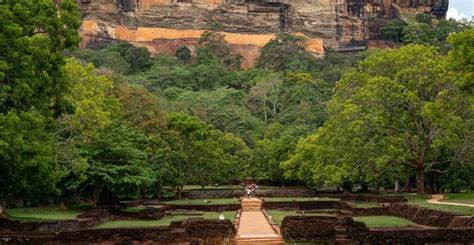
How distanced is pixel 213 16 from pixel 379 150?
83.5m

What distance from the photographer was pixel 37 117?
2322 centimetres

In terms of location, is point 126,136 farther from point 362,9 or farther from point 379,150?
point 362,9

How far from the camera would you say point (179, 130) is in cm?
5259

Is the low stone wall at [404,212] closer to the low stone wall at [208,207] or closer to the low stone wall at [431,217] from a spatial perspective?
the low stone wall at [431,217]

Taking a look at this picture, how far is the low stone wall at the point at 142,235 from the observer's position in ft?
72.1

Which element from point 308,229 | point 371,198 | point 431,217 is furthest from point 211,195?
point 308,229

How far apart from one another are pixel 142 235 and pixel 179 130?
2946 centimetres

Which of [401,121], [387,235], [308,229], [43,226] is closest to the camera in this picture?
[387,235]

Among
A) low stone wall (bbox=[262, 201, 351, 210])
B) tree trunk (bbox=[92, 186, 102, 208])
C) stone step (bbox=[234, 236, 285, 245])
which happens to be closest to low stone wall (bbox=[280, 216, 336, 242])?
stone step (bbox=[234, 236, 285, 245])

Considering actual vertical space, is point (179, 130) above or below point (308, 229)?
below

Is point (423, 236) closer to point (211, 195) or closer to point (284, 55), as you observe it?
point (211, 195)

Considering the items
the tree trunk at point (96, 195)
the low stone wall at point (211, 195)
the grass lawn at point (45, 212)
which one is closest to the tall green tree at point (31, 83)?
the grass lawn at point (45, 212)

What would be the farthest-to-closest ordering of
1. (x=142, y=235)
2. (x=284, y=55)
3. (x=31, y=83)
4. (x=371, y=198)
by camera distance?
(x=284, y=55) → (x=371, y=198) → (x=31, y=83) → (x=142, y=235)

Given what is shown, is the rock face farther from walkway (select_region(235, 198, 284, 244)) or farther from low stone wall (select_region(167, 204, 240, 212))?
walkway (select_region(235, 198, 284, 244))
